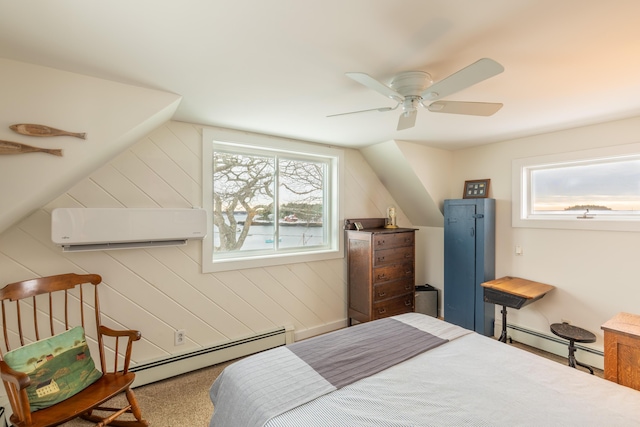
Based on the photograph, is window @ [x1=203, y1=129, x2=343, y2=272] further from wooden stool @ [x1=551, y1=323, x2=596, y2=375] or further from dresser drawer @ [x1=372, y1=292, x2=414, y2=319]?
wooden stool @ [x1=551, y1=323, x2=596, y2=375]

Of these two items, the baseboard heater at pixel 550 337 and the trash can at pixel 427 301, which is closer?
the baseboard heater at pixel 550 337

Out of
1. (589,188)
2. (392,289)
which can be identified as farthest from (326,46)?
(589,188)

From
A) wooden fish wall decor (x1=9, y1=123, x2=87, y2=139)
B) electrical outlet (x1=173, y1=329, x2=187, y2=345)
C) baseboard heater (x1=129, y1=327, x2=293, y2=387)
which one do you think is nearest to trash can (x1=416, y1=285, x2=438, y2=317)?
baseboard heater (x1=129, y1=327, x2=293, y2=387)

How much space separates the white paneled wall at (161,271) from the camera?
210 cm

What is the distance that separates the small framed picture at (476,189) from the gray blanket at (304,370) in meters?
2.19

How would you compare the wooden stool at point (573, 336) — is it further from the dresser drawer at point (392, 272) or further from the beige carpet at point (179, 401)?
the dresser drawer at point (392, 272)

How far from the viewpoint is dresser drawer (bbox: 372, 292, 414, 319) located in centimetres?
331

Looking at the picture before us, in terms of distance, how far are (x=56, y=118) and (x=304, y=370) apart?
1.95m

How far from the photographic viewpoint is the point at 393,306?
11.3 feet

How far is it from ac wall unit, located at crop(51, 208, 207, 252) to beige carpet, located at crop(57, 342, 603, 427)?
118cm

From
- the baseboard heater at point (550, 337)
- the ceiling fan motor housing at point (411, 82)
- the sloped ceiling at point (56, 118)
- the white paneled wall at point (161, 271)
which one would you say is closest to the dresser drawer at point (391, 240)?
the white paneled wall at point (161, 271)

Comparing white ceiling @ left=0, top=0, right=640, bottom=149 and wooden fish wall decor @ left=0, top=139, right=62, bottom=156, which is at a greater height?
white ceiling @ left=0, top=0, right=640, bottom=149

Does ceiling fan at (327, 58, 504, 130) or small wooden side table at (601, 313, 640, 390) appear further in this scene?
small wooden side table at (601, 313, 640, 390)

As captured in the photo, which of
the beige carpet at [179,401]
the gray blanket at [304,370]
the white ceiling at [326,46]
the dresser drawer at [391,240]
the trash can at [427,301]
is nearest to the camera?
the white ceiling at [326,46]
